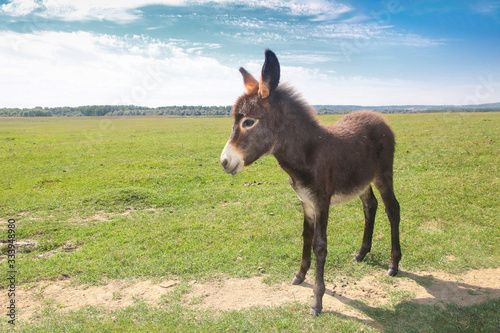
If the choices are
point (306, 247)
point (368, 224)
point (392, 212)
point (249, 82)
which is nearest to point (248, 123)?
point (249, 82)

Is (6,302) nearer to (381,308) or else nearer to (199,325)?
(199,325)

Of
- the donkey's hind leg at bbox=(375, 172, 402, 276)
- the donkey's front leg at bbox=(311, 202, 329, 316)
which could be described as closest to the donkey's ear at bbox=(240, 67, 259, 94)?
the donkey's front leg at bbox=(311, 202, 329, 316)

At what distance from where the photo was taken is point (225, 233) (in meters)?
9.26

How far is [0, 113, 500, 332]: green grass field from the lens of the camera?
534cm

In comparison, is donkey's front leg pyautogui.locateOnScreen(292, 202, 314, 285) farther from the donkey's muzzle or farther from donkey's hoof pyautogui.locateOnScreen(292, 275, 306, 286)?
the donkey's muzzle

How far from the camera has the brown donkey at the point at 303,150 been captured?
5.11 meters

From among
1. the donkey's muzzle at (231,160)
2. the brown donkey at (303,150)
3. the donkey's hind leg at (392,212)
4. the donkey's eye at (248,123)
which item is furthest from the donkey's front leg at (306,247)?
the donkey's eye at (248,123)

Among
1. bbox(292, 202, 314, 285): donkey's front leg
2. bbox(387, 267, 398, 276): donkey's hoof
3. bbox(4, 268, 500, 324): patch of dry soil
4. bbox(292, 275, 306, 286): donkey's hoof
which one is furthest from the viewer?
bbox(387, 267, 398, 276): donkey's hoof

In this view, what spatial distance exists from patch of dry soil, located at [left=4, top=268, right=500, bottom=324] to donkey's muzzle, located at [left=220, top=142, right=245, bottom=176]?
258 cm

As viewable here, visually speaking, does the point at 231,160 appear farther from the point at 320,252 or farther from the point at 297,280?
the point at 297,280

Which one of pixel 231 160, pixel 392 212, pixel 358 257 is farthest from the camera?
pixel 358 257

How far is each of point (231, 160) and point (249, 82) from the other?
1.57 meters

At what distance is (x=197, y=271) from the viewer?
7059 millimetres

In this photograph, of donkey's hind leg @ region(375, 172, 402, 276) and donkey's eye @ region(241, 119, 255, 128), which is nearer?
donkey's eye @ region(241, 119, 255, 128)
